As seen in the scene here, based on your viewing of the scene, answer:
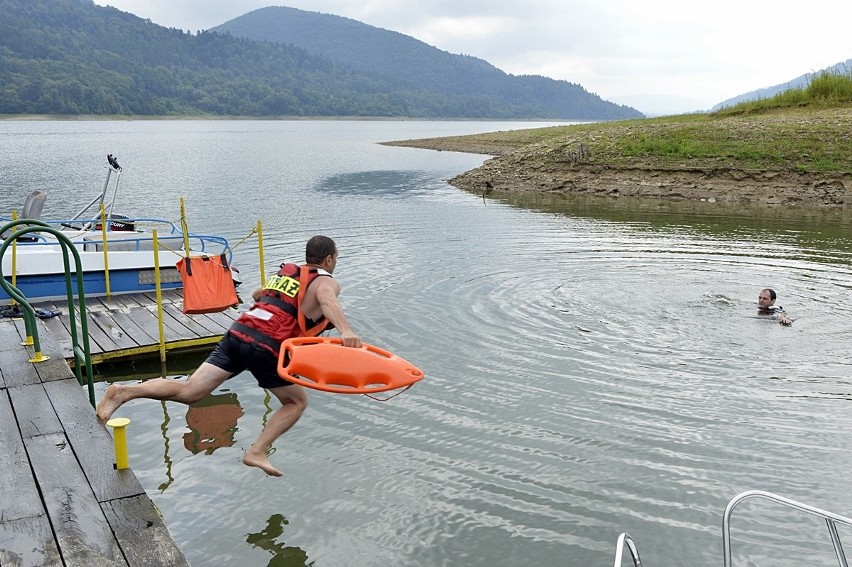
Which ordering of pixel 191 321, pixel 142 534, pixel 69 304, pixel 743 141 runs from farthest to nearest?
pixel 743 141 → pixel 191 321 → pixel 69 304 → pixel 142 534

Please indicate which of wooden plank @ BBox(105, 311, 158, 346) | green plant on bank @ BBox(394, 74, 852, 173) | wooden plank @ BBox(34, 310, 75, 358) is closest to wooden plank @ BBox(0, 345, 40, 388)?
wooden plank @ BBox(34, 310, 75, 358)

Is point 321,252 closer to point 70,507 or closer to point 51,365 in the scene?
point 70,507

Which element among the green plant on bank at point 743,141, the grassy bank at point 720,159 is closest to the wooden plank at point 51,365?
the grassy bank at point 720,159

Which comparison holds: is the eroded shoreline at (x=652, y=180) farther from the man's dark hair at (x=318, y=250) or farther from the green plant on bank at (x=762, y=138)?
the man's dark hair at (x=318, y=250)

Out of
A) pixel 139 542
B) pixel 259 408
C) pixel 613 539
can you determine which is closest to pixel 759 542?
pixel 613 539

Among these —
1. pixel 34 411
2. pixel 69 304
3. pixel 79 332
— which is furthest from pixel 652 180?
pixel 34 411

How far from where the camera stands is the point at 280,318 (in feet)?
23.0

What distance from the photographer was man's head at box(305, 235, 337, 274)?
6.97 metres

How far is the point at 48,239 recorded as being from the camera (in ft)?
50.9

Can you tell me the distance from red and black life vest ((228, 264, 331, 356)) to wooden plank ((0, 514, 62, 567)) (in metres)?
2.32

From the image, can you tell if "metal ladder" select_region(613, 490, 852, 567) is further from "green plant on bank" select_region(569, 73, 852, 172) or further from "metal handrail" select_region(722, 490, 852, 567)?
"green plant on bank" select_region(569, 73, 852, 172)

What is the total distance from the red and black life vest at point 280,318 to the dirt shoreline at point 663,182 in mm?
30867

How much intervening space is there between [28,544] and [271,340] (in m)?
2.62

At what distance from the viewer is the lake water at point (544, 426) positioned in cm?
685
